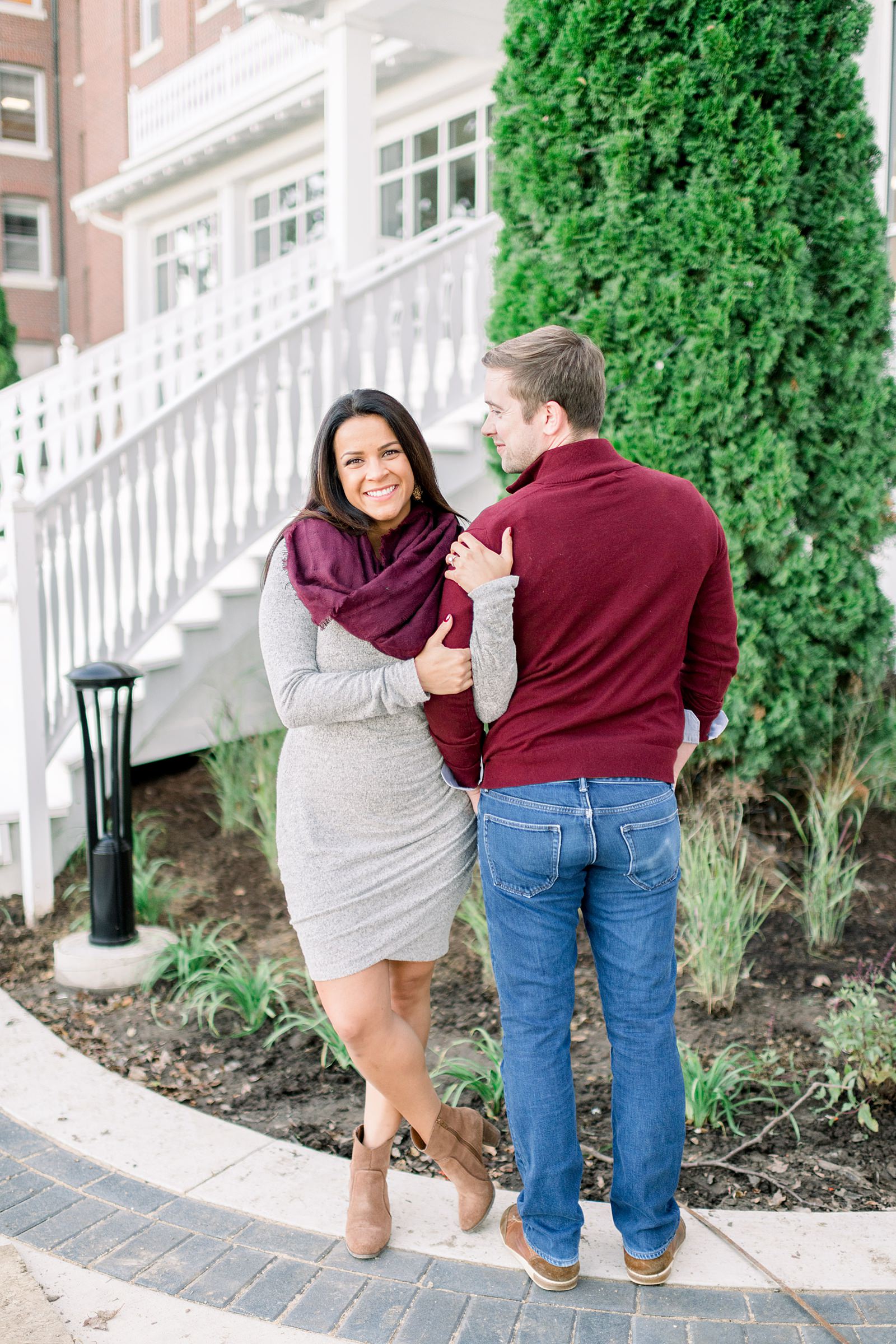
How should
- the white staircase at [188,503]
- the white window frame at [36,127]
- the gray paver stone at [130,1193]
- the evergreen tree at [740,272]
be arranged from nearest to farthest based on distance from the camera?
the gray paver stone at [130,1193], the evergreen tree at [740,272], the white staircase at [188,503], the white window frame at [36,127]

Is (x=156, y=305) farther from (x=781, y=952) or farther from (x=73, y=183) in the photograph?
(x=781, y=952)

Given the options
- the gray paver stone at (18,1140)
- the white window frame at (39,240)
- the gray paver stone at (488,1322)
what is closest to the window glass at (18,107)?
the white window frame at (39,240)

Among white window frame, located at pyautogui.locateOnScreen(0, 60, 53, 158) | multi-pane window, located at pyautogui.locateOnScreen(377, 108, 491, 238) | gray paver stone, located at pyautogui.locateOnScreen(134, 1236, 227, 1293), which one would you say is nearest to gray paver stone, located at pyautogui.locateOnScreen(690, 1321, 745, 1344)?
gray paver stone, located at pyautogui.locateOnScreen(134, 1236, 227, 1293)

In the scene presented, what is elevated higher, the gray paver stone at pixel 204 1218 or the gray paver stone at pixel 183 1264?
the gray paver stone at pixel 183 1264

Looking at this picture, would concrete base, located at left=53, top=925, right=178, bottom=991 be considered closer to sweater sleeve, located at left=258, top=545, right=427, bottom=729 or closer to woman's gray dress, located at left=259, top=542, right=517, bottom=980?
woman's gray dress, located at left=259, top=542, right=517, bottom=980

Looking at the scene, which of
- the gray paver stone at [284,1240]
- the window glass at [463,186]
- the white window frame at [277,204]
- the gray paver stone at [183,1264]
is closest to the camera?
the gray paver stone at [183,1264]

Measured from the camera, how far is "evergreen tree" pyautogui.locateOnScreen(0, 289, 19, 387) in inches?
570

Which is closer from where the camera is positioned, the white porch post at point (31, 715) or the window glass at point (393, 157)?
the white porch post at point (31, 715)

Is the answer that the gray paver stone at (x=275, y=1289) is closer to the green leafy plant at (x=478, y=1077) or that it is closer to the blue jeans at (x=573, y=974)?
the blue jeans at (x=573, y=974)

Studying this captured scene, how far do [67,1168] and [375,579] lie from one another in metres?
1.71

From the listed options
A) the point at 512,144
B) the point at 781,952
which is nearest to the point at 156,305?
the point at 512,144

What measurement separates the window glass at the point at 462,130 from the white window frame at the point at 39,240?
13678mm

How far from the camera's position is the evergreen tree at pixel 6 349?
14477 mm

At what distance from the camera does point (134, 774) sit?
6.00 meters
